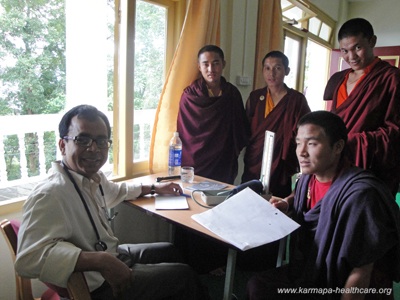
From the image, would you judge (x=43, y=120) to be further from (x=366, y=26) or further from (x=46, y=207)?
(x=366, y=26)

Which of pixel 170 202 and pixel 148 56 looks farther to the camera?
pixel 148 56

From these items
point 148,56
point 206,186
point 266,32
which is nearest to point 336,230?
point 206,186

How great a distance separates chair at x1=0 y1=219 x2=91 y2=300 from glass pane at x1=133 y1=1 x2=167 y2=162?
49.5 inches

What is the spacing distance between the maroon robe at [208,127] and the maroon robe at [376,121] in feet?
2.37

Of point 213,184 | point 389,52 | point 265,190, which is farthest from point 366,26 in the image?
point 389,52

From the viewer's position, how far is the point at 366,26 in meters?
1.77

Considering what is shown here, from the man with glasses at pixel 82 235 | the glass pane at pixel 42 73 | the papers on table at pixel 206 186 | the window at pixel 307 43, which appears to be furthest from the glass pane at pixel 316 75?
the man with glasses at pixel 82 235

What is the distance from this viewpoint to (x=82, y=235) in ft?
3.53

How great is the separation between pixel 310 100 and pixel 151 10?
4.31 metres

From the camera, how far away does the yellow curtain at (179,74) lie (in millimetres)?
2254

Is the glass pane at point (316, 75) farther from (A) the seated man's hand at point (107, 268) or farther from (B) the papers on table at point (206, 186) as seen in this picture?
(A) the seated man's hand at point (107, 268)

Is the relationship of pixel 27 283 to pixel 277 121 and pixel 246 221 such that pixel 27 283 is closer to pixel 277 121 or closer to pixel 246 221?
pixel 246 221

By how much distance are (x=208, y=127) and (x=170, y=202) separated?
782 mm

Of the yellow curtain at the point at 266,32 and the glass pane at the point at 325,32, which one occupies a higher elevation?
the glass pane at the point at 325,32
